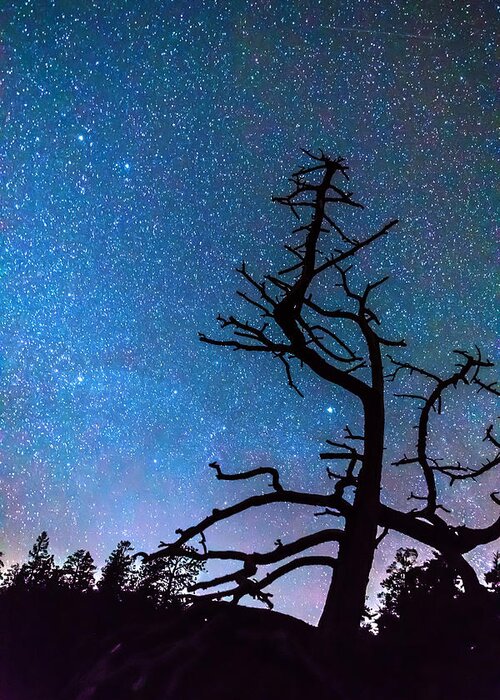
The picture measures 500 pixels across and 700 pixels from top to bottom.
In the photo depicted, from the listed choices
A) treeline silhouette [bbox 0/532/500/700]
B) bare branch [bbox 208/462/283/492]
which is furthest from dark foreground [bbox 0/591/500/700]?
bare branch [bbox 208/462/283/492]

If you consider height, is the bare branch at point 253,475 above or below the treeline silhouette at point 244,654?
above

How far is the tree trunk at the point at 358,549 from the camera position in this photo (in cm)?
435

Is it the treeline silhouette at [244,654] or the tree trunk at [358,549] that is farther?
the tree trunk at [358,549]

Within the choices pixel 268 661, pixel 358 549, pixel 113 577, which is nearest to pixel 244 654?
pixel 268 661

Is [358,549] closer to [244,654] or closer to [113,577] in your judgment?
[244,654]

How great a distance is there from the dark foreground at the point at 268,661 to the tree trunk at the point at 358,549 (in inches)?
7.1

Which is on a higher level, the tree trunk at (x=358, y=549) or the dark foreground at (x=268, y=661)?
the tree trunk at (x=358, y=549)

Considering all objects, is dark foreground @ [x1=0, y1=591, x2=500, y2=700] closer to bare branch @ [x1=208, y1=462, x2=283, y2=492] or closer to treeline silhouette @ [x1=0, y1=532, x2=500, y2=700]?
treeline silhouette @ [x1=0, y1=532, x2=500, y2=700]

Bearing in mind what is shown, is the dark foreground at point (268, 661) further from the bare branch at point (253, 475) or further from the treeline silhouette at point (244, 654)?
the bare branch at point (253, 475)

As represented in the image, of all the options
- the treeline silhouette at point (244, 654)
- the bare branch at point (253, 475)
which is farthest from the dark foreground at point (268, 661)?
the bare branch at point (253, 475)

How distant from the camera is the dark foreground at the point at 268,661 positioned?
3.32 meters

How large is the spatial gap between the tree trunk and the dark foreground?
0.18 meters

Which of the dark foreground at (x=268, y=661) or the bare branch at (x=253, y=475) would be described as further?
the bare branch at (x=253, y=475)

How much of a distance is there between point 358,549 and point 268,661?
158cm
